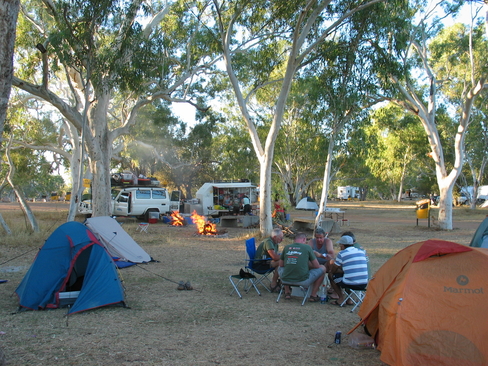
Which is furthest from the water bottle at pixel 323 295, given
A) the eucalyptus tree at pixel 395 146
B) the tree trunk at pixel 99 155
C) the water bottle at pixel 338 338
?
the eucalyptus tree at pixel 395 146

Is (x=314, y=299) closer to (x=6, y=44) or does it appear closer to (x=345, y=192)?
(x=6, y=44)

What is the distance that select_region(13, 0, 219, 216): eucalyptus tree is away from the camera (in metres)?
11.7

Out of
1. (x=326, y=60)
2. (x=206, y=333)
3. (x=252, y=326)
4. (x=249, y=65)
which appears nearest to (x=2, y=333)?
Answer: (x=206, y=333)

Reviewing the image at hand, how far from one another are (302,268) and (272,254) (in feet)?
2.78

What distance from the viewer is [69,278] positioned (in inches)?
252

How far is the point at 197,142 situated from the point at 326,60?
22.2 m

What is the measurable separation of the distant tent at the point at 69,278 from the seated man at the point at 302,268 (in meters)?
2.43

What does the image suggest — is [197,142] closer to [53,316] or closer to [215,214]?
[215,214]

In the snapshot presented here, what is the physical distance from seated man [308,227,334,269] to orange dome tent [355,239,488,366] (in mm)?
2541

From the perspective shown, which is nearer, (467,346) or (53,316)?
(467,346)

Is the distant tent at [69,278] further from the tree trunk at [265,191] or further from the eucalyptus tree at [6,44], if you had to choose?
the tree trunk at [265,191]

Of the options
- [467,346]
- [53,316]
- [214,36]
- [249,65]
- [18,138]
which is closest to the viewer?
[467,346]

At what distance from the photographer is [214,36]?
13.7 meters

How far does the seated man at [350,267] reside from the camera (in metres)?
5.94
